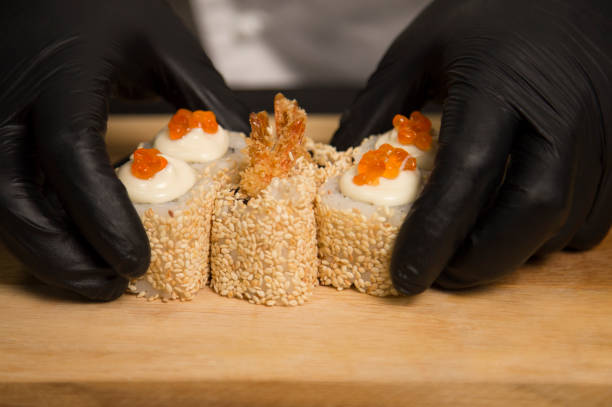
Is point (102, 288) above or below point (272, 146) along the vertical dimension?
below

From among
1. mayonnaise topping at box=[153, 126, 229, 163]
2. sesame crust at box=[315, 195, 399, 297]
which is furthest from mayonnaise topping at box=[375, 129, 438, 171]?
mayonnaise topping at box=[153, 126, 229, 163]

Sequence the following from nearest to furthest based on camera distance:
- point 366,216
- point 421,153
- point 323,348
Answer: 1. point 323,348
2. point 366,216
3. point 421,153

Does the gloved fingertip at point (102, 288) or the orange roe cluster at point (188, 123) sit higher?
the orange roe cluster at point (188, 123)

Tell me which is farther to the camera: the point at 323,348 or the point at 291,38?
Result: the point at 291,38

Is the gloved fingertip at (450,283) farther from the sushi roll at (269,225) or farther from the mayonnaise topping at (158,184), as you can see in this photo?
the mayonnaise topping at (158,184)

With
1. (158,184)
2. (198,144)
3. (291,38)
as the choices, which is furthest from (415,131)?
(291,38)

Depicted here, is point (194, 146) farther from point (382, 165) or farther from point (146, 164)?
point (382, 165)

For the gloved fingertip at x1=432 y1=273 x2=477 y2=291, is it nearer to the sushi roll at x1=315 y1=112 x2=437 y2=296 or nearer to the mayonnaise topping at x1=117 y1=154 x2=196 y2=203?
the sushi roll at x1=315 y1=112 x2=437 y2=296

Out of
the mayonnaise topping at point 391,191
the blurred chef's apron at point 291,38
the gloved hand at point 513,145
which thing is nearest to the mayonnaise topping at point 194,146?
the mayonnaise topping at point 391,191

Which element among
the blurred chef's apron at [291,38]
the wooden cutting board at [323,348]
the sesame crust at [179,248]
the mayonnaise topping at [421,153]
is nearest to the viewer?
A: the wooden cutting board at [323,348]
